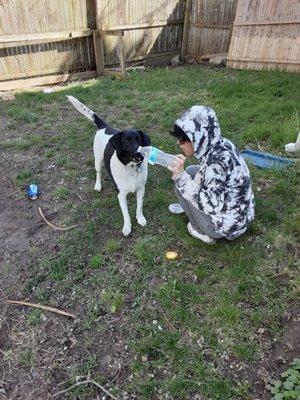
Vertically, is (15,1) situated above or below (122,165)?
above

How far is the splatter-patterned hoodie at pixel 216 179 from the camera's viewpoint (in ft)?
8.87

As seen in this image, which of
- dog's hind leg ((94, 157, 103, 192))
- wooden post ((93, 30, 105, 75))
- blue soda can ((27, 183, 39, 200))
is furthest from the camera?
wooden post ((93, 30, 105, 75))

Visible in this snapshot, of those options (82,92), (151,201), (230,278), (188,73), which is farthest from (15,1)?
(230,278)

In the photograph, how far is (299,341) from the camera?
2.58 metres

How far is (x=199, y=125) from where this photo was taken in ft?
8.82

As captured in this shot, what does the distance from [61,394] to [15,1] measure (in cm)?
839

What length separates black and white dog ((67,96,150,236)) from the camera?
316cm

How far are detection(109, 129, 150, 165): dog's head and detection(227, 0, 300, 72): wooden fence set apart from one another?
267 inches

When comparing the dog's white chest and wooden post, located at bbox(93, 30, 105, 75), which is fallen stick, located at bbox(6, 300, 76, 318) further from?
wooden post, located at bbox(93, 30, 105, 75)

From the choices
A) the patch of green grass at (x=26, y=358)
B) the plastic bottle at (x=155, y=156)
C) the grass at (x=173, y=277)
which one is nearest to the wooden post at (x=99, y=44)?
the grass at (x=173, y=277)

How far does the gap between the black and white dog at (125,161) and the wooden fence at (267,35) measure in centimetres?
630

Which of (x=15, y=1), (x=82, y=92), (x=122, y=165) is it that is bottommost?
(x=82, y=92)

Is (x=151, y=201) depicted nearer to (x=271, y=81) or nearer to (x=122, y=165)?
(x=122, y=165)

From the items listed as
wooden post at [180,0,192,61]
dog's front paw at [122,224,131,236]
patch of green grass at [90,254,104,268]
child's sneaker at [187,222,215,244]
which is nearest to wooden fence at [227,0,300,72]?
wooden post at [180,0,192,61]
